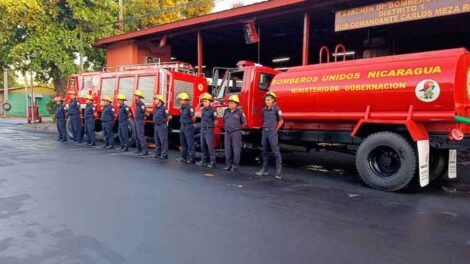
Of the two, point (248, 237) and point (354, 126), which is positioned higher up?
point (354, 126)

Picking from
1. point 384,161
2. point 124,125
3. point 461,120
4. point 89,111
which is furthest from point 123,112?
point 461,120

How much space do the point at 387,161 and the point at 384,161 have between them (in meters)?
0.06

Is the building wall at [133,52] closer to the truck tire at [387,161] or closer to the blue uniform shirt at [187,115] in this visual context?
the blue uniform shirt at [187,115]

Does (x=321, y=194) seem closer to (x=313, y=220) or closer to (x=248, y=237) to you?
(x=313, y=220)

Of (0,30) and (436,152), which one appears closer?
(436,152)

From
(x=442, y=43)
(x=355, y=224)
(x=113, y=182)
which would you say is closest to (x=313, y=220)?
(x=355, y=224)

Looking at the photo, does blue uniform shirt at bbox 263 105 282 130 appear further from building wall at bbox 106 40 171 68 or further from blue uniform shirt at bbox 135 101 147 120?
building wall at bbox 106 40 171 68

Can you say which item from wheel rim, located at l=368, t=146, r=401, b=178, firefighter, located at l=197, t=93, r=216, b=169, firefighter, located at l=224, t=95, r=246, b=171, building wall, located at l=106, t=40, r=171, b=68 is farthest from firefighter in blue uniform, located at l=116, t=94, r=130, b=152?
wheel rim, located at l=368, t=146, r=401, b=178

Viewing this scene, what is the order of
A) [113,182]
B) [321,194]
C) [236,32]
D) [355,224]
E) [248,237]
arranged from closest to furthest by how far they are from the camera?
[248,237], [355,224], [321,194], [113,182], [236,32]

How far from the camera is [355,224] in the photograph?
500 cm

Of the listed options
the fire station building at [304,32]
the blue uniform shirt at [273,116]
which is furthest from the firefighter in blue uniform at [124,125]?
the blue uniform shirt at [273,116]

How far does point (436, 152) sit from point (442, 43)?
12.1 m

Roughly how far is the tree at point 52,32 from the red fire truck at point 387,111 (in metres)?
16.2

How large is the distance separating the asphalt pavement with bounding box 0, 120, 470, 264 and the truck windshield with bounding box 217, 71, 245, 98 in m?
2.25
